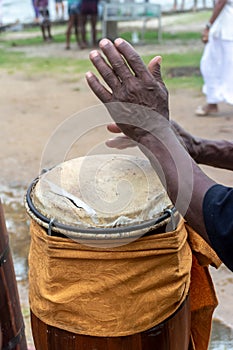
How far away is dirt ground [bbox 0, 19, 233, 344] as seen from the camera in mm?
4148

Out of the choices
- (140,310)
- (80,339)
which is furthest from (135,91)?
(80,339)

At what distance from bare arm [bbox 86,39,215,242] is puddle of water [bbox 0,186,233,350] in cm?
141

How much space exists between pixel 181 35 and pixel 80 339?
11.1 m

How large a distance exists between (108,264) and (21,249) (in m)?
1.87

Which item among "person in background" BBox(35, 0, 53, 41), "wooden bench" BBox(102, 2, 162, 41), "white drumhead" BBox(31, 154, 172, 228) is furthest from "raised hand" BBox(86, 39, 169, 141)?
"person in background" BBox(35, 0, 53, 41)

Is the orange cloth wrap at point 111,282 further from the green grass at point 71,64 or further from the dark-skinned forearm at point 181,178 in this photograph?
the green grass at point 71,64

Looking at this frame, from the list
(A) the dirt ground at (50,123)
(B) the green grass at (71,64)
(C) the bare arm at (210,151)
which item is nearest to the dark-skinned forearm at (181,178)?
(C) the bare arm at (210,151)

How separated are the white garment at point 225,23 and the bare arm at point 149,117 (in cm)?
406

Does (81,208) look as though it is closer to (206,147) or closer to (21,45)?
(206,147)

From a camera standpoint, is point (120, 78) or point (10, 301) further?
point (10, 301)

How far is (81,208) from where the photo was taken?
1.55 meters

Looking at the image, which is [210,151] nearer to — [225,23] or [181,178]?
[181,178]

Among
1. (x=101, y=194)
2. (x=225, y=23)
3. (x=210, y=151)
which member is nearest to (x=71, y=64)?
(x=225, y=23)

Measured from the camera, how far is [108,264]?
5.01ft
